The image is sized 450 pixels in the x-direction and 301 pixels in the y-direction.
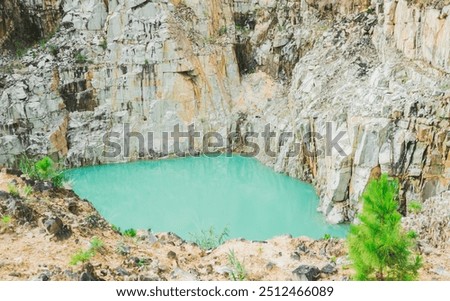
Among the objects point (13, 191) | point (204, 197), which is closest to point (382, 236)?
point (13, 191)

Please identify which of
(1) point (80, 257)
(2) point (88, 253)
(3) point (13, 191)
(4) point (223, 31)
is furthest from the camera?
(4) point (223, 31)

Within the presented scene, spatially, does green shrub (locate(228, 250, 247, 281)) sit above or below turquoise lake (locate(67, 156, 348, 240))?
above

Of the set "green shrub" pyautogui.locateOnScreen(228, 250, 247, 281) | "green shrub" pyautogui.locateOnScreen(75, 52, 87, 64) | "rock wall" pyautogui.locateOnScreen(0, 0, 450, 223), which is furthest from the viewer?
"green shrub" pyautogui.locateOnScreen(75, 52, 87, 64)

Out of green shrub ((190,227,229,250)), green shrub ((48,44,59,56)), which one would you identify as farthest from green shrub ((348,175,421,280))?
green shrub ((48,44,59,56))

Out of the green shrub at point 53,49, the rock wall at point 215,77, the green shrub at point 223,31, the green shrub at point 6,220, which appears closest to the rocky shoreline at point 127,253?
the green shrub at point 6,220

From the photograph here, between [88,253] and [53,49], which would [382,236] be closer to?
[88,253]

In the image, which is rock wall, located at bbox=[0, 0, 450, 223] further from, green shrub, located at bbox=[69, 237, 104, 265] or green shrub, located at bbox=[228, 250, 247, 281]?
green shrub, located at bbox=[69, 237, 104, 265]

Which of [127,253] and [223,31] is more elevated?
[223,31]
